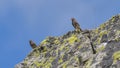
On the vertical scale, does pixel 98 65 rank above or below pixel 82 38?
below

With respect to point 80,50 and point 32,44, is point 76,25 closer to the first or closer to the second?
point 80,50

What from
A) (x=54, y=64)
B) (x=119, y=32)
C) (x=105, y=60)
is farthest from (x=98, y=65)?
(x=54, y=64)

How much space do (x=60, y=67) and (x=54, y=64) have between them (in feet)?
5.92

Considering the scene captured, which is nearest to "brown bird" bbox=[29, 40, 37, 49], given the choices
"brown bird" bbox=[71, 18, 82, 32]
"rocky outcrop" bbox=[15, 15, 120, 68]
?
"rocky outcrop" bbox=[15, 15, 120, 68]

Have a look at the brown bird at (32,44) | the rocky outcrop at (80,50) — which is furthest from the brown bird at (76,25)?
the brown bird at (32,44)

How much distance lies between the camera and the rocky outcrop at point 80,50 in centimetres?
4006

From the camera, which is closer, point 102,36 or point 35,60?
point 102,36

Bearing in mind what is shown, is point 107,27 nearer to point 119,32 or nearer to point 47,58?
point 119,32

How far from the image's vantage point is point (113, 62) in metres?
38.0

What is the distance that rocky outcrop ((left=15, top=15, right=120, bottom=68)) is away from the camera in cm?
4006

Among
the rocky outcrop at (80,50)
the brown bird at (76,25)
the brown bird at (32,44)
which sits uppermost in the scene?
the brown bird at (32,44)

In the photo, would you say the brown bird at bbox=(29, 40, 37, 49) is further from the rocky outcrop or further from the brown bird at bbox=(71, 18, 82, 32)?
the brown bird at bbox=(71, 18, 82, 32)

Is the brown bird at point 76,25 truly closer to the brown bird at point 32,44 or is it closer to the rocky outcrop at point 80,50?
the rocky outcrop at point 80,50

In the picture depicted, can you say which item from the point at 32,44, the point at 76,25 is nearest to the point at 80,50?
the point at 76,25
